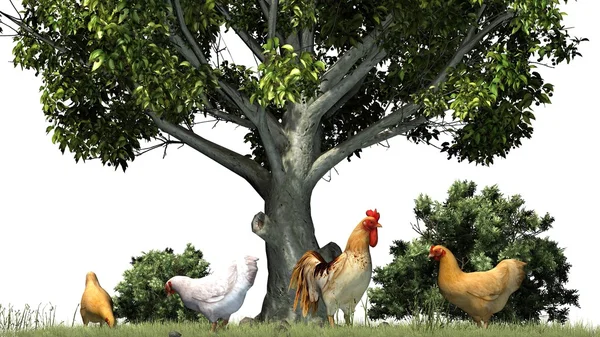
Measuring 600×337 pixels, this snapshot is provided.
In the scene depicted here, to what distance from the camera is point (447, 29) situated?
1625 cm

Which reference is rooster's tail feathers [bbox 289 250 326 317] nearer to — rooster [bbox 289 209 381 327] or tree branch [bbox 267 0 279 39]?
rooster [bbox 289 209 381 327]

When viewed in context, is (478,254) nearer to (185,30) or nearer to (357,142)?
(357,142)

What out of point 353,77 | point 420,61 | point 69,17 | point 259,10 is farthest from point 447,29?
point 69,17

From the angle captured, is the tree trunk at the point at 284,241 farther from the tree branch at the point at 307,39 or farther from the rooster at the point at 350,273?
the tree branch at the point at 307,39

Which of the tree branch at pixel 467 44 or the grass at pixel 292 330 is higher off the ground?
the tree branch at pixel 467 44

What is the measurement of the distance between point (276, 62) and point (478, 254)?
21.6 ft

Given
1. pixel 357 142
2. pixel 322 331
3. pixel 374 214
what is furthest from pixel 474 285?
pixel 357 142

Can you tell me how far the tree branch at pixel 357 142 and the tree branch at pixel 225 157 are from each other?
0.97 m

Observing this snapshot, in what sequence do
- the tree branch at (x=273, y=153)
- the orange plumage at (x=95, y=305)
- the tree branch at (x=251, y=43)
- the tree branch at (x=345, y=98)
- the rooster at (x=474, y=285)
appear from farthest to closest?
the tree branch at (x=345, y=98) → the tree branch at (x=251, y=43) → the tree branch at (x=273, y=153) → the orange plumage at (x=95, y=305) → the rooster at (x=474, y=285)

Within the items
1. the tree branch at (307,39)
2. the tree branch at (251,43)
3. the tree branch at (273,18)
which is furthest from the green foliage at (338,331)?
the tree branch at (307,39)

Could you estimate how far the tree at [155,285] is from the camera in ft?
61.7

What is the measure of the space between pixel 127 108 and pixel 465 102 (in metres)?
6.19

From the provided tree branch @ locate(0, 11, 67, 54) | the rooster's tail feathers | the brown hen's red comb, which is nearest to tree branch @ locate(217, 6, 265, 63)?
tree branch @ locate(0, 11, 67, 54)

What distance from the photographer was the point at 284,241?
54.5 feet
